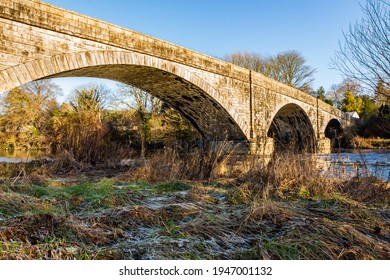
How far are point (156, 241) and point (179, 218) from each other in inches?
28.7

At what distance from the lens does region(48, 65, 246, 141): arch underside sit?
880 cm

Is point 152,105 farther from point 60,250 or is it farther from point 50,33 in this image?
point 60,250

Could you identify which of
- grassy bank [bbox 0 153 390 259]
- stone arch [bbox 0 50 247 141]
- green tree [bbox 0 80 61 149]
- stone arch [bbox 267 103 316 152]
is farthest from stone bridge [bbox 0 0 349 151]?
green tree [bbox 0 80 61 149]

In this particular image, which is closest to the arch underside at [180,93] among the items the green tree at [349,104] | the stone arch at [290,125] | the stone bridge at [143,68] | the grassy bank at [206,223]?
the stone bridge at [143,68]

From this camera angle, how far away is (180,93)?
11539 mm

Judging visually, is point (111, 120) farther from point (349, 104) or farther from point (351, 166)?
point (349, 104)

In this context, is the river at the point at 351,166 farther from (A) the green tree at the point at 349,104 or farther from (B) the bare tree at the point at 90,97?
(A) the green tree at the point at 349,104

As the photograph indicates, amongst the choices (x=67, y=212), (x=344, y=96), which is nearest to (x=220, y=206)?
(x=67, y=212)

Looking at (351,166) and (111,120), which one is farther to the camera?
(111,120)

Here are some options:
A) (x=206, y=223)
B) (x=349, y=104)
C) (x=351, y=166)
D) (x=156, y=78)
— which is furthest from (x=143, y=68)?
(x=349, y=104)

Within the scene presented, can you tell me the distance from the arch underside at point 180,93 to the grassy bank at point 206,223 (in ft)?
16.0

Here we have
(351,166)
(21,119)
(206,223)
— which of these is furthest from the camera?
(21,119)

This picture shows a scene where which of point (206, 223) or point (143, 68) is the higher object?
point (143, 68)

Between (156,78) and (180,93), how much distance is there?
165 centimetres
